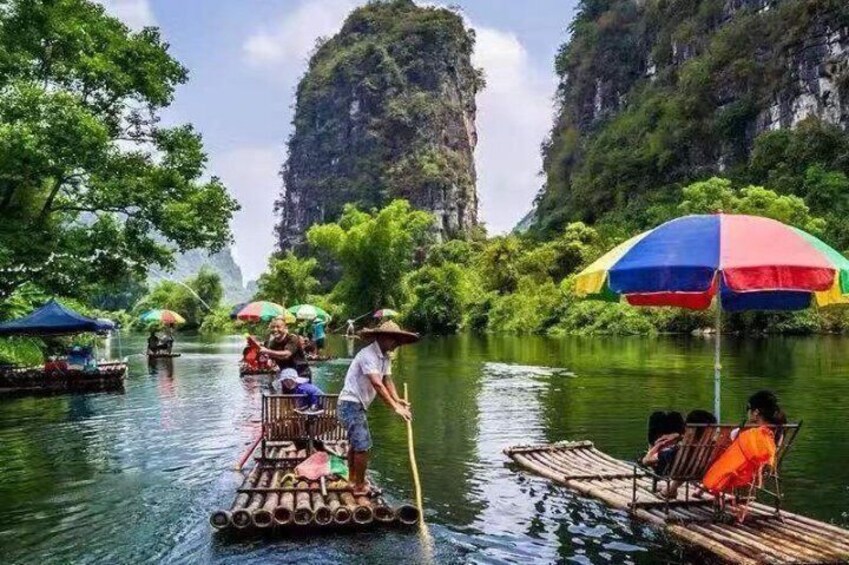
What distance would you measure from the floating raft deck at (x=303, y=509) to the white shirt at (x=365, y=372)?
1.03 metres

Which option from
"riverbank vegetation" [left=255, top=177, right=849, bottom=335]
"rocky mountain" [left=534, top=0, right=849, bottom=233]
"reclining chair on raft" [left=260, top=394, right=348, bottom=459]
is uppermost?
"rocky mountain" [left=534, top=0, right=849, bottom=233]

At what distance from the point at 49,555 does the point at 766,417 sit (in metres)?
7.12

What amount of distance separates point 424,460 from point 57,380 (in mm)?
14698

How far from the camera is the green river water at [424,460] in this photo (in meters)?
8.10

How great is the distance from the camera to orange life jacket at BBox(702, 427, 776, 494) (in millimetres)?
7711

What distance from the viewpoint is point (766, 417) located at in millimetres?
7969

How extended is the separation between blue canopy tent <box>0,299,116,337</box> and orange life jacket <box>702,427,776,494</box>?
19.6 metres

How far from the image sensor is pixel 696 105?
7688 cm

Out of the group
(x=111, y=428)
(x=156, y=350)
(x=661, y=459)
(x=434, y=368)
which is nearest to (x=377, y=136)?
(x=156, y=350)

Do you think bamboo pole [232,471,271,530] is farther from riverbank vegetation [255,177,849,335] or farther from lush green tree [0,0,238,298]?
riverbank vegetation [255,177,849,335]

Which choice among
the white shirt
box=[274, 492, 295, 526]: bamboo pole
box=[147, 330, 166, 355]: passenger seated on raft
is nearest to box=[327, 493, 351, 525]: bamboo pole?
box=[274, 492, 295, 526]: bamboo pole

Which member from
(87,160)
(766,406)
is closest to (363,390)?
(766,406)

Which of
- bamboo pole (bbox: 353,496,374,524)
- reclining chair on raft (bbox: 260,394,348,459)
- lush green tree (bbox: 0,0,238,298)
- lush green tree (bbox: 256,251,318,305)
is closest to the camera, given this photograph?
bamboo pole (bbox: 353,496,374,524)

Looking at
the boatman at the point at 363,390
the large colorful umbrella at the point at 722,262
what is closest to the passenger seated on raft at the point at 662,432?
the large colorful umbrella at the point at 722,262
